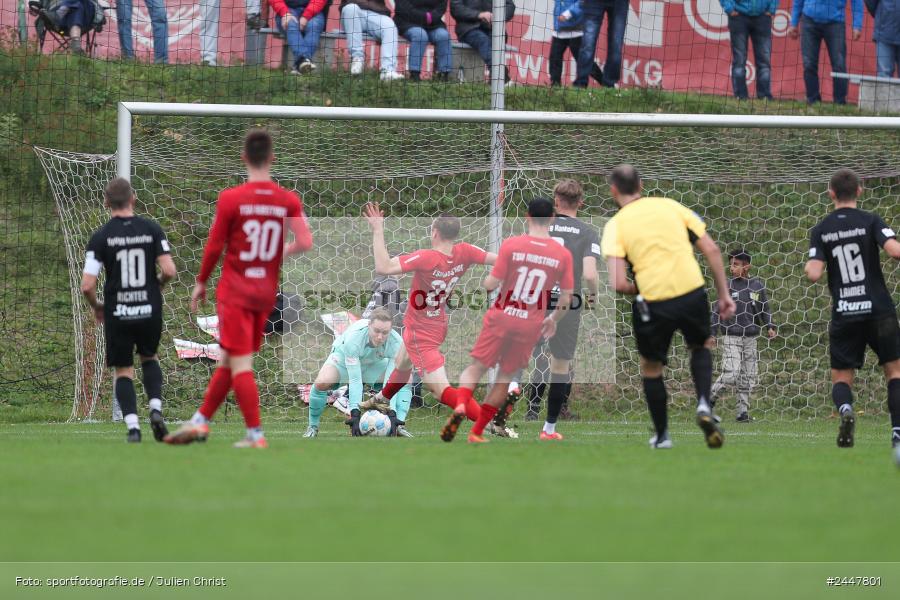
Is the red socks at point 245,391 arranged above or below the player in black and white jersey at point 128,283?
below

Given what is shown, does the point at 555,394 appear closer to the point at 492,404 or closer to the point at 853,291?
the point at 492,404

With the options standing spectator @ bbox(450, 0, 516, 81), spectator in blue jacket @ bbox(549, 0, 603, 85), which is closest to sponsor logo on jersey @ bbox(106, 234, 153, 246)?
standing spectator @ bbox(450, 0, 516, 81)

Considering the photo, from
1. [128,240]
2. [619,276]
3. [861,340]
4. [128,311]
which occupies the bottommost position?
[861,340]

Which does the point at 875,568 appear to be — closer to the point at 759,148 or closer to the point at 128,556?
the point at 128,556

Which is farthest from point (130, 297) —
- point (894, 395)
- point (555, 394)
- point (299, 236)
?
point (894, 395)

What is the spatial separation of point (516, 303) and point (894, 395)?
2990 millimetres

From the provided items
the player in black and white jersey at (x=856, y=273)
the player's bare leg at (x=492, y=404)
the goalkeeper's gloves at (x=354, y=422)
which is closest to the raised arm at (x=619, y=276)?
the player's bare leg at (x=492, y=404)

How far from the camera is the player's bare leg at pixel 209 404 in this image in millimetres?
7988

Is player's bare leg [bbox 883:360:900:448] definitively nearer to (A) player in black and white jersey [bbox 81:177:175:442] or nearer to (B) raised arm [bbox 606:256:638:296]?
(B) raised arm [bbox 606:256:638:296]

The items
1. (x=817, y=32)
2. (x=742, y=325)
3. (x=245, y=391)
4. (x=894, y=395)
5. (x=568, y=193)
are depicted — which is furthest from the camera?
(x=817, y=32)

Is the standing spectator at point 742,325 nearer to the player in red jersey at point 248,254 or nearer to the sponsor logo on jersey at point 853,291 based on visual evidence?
the sponsor logo on jersey at point 853,291

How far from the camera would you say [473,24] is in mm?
17266

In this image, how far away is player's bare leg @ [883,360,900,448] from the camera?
9305 millimetres

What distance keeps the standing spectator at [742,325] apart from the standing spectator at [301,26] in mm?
6614
